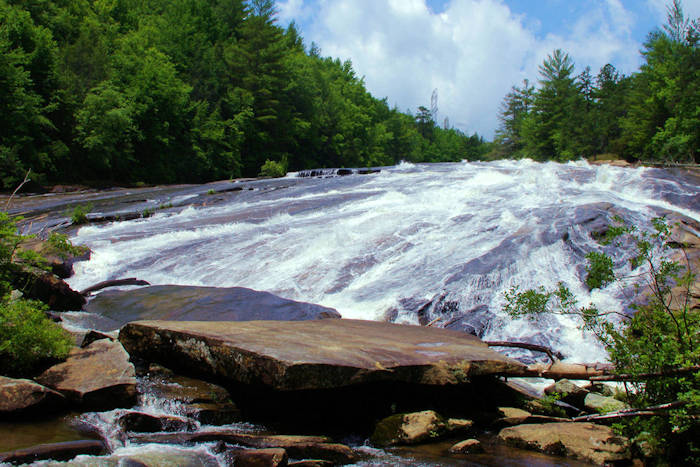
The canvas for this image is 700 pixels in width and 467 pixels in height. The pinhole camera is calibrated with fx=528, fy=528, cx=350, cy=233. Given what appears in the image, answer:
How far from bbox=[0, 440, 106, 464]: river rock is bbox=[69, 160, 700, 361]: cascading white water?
17.8ft

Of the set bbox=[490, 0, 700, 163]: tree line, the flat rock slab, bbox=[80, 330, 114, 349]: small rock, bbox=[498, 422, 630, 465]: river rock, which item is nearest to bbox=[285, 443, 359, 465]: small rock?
the flat rock slab

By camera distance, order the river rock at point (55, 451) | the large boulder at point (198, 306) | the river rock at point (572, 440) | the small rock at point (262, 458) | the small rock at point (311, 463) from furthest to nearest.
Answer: the large boulder at point (198, 306)
the river rock at point (572, 440)
the small rock at point (311, 463)
the small rock at point (262, 458)
the river rock at point (55, 451)

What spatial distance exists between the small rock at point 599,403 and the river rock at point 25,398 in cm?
492

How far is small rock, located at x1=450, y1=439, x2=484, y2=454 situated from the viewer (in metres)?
4.43

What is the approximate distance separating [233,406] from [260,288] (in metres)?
5.51

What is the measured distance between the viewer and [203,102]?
3984cm

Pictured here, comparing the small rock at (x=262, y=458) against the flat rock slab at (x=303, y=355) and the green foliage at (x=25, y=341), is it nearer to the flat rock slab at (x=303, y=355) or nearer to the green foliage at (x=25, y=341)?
the flat rock slab at (x=303, y=355)

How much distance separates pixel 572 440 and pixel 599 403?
105 cm

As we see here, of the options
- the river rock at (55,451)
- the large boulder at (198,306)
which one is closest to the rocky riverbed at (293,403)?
the river rock at (55,451)

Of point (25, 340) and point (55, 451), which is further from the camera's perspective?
point (25, 340)

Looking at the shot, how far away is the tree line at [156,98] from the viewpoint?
90.1 ft

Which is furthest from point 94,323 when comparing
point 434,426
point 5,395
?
point 434,426

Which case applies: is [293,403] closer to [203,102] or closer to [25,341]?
[25,341]

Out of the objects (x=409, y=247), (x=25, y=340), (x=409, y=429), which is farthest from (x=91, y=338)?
(x=409, y=247)
